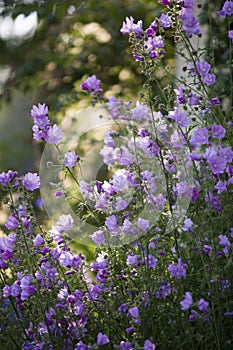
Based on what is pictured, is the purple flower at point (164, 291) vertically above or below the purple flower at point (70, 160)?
below

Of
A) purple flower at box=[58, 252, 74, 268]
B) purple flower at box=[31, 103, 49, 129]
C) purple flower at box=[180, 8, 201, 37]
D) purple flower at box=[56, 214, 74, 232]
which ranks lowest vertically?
purple flower at box=[58, 252, 74, 268]

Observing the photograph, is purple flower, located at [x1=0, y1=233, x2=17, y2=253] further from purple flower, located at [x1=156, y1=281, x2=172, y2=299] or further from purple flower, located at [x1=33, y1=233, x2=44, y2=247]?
purple flower, located at [x1=156, y1=281, x2=172, y2=299]

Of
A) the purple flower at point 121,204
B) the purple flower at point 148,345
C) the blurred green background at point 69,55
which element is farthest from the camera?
the blurred green background at point 69,55

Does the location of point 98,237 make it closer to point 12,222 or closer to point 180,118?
point 12,222

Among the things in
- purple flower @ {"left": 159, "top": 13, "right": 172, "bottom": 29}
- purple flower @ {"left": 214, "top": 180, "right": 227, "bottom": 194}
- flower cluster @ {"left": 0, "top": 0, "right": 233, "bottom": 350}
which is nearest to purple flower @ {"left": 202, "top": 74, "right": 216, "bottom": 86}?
flower cluster @ {"left": 0, "top": 0, "right": 233, "bottom": 350}

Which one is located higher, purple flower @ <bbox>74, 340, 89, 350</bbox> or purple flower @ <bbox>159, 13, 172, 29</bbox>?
purple flower @ <bbox>159, 13, 172, 29</bbox>

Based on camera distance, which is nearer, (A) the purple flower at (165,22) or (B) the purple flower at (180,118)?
(B) the purple flower at (180,118)

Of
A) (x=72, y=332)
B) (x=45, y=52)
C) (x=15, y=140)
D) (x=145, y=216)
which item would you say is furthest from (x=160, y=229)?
(x=15, y=140)

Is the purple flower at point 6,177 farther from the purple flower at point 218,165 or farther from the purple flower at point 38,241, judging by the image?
the purple flower at point 218,165

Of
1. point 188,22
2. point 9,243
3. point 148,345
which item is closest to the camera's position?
point 148,345

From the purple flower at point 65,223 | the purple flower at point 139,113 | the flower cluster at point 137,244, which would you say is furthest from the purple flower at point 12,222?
the purple flower at point 139,113

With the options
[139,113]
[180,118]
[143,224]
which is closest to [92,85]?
[139,113]

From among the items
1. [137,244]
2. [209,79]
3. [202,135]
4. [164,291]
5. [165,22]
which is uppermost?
[165,22]

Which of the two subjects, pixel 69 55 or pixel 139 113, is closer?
pixel 139 113
